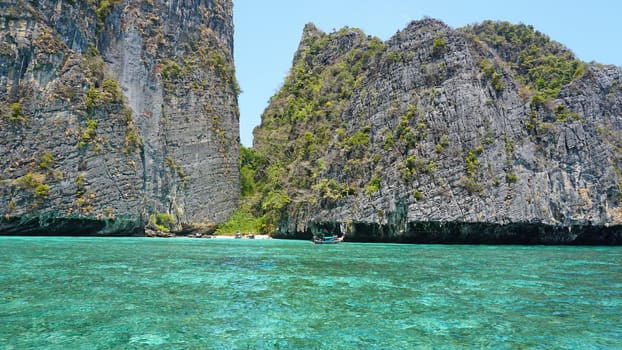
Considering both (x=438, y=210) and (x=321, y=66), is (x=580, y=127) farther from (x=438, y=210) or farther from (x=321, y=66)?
(x=321, y=66)

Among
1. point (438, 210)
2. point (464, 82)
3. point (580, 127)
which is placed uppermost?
point (464, 82)

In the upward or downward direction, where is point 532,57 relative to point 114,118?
upward

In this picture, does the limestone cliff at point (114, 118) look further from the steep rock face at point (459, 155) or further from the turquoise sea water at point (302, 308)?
the turquoise sea water at point (302, 308)

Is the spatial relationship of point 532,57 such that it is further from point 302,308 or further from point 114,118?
point 302,308

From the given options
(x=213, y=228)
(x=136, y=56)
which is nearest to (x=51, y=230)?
(x=213, y=228)

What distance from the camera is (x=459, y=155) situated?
37250 mm

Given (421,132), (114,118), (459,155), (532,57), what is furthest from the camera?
(532,57)

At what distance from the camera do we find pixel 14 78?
41.4 meters

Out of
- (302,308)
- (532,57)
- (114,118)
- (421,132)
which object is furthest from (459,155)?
(114,118)

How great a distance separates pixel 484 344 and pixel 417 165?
103 feet

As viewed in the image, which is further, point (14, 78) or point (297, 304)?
point (14, 78)

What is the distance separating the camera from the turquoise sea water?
288 inches

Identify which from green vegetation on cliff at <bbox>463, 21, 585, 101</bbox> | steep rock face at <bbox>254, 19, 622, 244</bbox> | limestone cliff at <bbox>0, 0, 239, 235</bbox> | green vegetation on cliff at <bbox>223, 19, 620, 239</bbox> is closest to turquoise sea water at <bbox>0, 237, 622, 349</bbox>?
steep rock face at <bbox>254, 19, 622, 244</bbox>

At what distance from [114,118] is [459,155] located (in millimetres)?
34391
